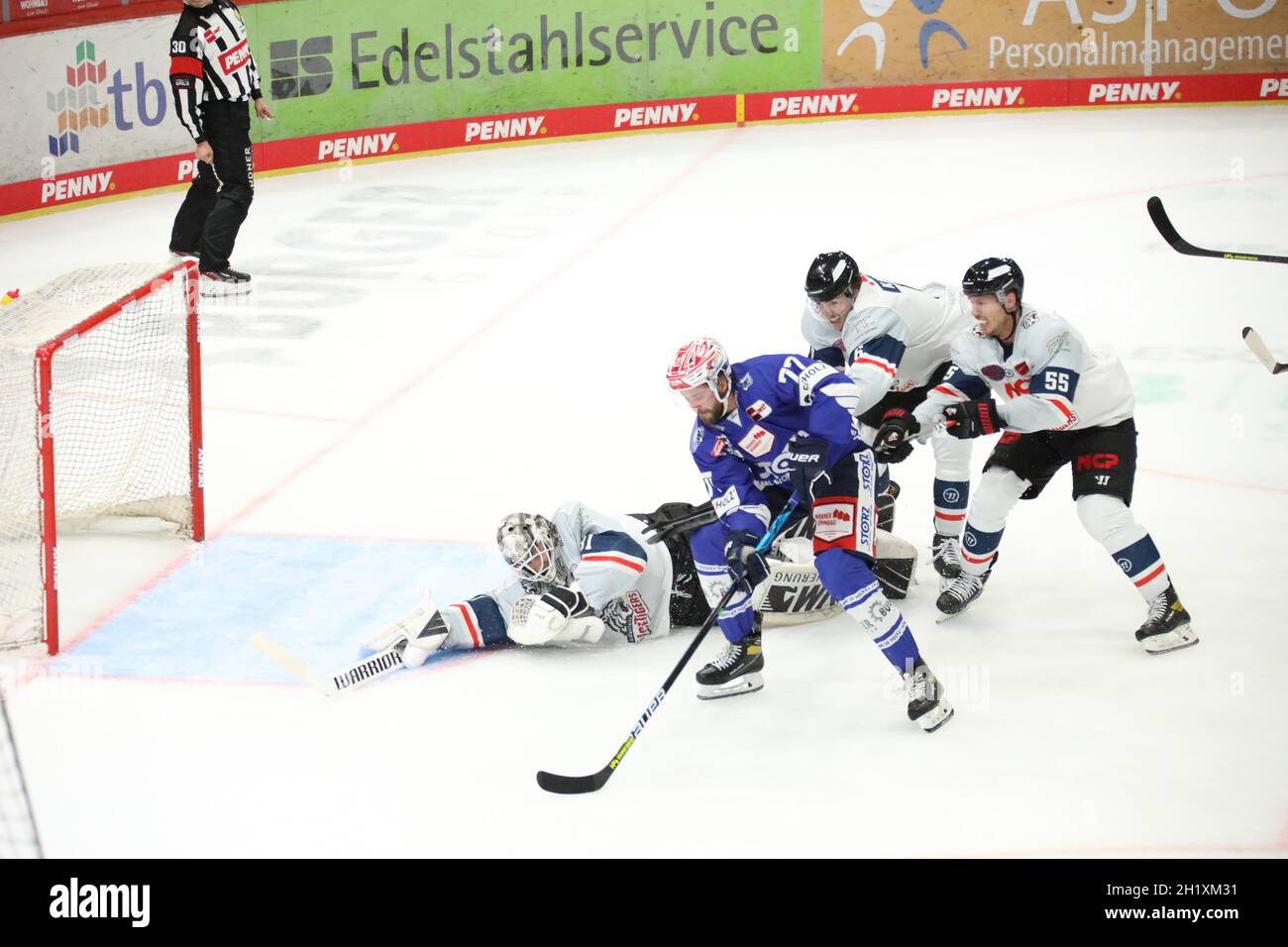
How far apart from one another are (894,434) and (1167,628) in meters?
1.21

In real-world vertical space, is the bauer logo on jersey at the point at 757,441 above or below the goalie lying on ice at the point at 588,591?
above

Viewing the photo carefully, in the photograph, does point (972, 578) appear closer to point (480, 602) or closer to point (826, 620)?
point (826, 620)

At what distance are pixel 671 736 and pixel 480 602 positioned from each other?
3.20 feet

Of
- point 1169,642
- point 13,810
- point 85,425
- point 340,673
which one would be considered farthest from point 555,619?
point 85,425

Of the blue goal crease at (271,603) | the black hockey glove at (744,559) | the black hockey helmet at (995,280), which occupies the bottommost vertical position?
the blue goal crease at (271,603)

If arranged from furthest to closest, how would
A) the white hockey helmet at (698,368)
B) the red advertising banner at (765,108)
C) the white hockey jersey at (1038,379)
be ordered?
the red advertising banner at (765,108) < the white hockey jersey at (1038,379) < the white hockey helmet at (698,368)

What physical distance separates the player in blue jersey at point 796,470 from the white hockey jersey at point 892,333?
547 millimetres

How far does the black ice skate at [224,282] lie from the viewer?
10789 millimetres

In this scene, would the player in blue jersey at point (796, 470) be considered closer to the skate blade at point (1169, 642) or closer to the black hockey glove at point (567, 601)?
the black hockey glove at point (567, 601)

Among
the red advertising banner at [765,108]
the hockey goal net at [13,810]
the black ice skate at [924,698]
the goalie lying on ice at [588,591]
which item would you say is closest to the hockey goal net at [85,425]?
the hockey goal net at [13,810]

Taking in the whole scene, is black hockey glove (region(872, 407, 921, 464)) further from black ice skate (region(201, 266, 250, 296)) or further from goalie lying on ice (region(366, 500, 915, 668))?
black ice skate (region(201, 266, 250, 296))

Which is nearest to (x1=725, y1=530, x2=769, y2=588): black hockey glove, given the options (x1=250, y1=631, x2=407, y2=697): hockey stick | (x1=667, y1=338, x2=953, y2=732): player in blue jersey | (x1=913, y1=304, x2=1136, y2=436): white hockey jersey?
(x1=667, y1=338, x2=953, y2=732): player in blue jersey

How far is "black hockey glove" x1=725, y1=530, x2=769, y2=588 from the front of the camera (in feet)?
16.4

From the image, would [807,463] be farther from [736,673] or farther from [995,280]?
[995,280]
